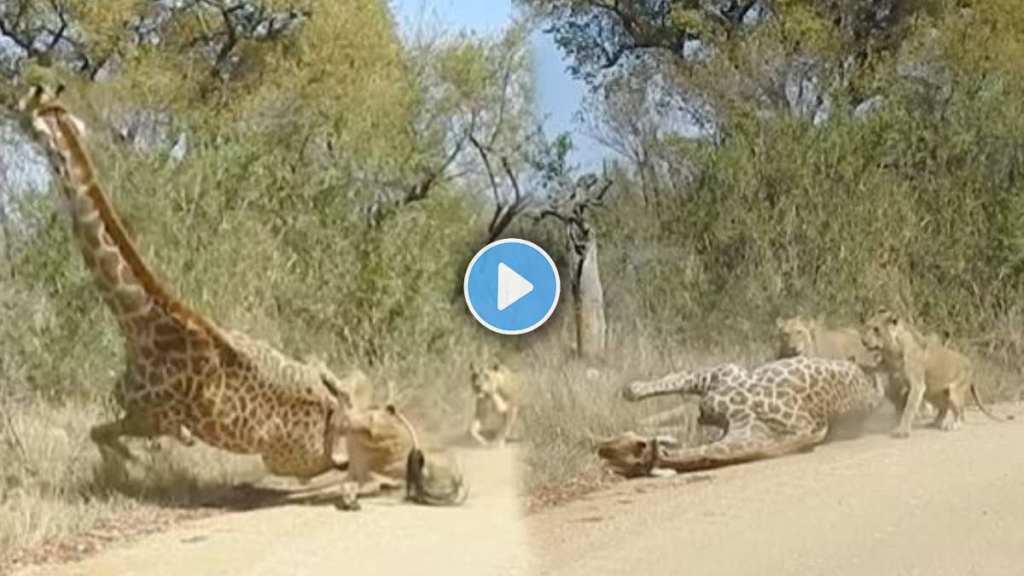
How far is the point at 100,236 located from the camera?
10.9 meters

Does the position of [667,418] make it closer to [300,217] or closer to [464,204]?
[464,204]

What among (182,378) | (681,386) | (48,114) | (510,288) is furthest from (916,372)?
(48,114)

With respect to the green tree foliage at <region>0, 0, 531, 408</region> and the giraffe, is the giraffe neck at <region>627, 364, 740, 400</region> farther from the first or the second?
the green tree foliage at <region>0, 0, 531, 408</region>

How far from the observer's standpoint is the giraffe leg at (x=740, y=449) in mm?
12297

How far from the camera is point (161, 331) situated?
11.0 metres

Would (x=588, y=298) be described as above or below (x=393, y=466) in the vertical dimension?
above

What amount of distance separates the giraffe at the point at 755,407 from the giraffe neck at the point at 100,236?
10.9 ft

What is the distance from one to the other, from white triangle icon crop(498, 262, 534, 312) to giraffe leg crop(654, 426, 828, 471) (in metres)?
1.49

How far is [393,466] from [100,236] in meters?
2.24

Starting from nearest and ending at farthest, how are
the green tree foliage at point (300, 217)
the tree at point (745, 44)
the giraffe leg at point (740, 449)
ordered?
the giraffe leg at point (740, 449)
the green tree foliage at point (300, 217)
the tree at point (745, 44)

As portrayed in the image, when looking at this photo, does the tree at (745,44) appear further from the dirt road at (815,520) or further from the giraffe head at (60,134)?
the giraffe head at (60,134)

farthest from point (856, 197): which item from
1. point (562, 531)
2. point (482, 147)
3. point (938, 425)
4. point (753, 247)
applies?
point (562, 531)

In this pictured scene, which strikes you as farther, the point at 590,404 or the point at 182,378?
Answer: the point at 590,404

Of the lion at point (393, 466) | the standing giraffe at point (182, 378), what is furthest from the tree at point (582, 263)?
the standing giraffe at point (182, 378)
